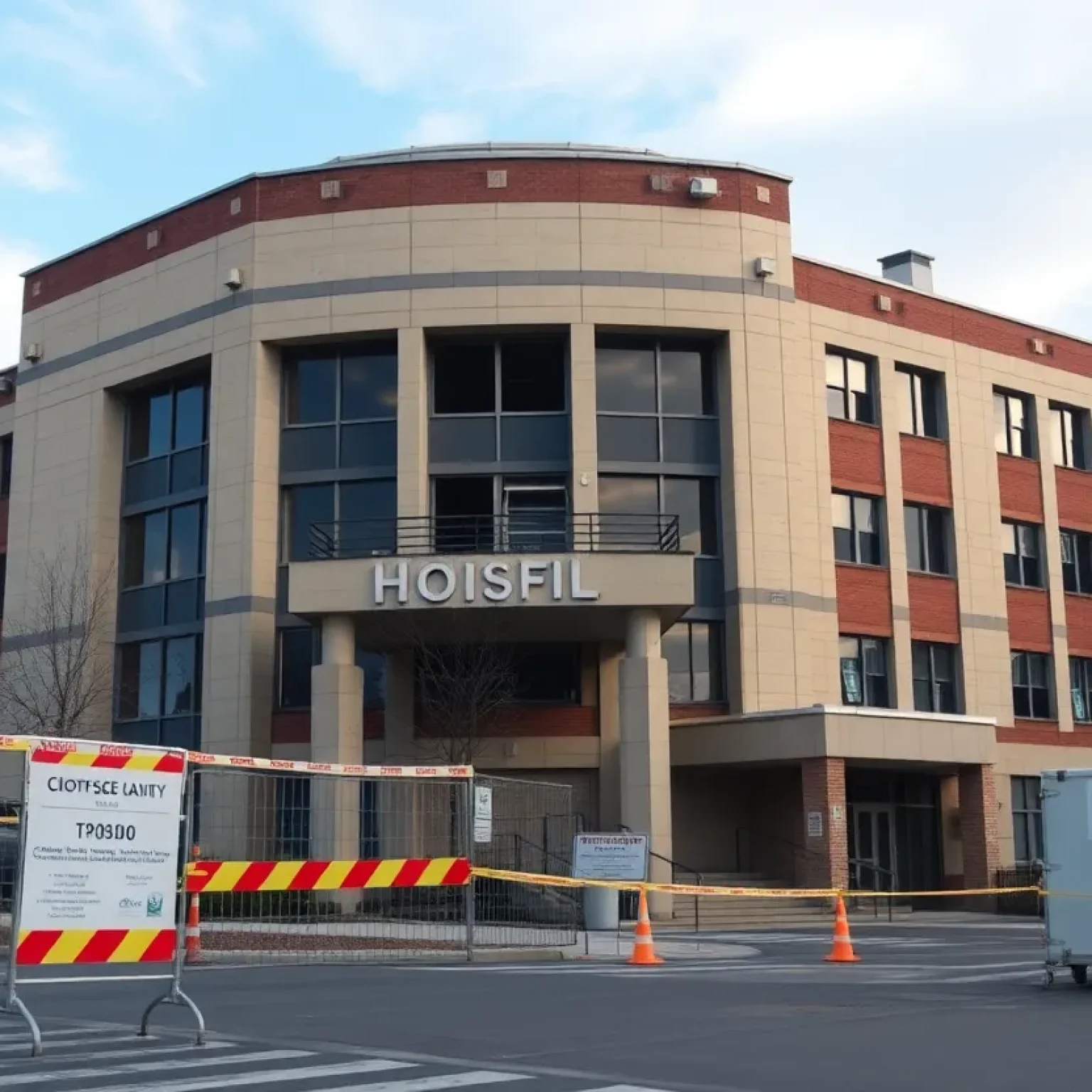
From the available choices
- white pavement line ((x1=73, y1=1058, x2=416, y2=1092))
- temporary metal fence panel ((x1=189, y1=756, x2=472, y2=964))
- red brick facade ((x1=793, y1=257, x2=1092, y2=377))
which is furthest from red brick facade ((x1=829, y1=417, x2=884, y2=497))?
white pavement line ((x1=73, y1=1058, x2=416, y2=1092))

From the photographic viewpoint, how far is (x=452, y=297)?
35.9 metres

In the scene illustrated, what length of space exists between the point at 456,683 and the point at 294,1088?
Answer: 950 inches

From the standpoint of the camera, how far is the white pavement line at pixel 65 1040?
1063cm

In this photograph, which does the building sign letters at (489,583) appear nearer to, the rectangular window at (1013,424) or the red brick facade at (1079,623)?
the rectangular window at (1013,424)

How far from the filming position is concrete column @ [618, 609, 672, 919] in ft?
103

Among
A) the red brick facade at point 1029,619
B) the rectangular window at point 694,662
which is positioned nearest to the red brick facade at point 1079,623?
the red brick facade at point 1029,619

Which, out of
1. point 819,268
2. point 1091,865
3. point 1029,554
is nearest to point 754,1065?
point 1091,865

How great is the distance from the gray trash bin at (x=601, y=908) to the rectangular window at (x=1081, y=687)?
2266cm

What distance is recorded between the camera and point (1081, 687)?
44125mm

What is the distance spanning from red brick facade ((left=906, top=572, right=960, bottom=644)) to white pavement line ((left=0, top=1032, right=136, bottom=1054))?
101 feet

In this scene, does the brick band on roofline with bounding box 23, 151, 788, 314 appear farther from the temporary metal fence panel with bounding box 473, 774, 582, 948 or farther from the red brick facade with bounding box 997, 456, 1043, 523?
the temporary metal fence panel with bounding box 473, 774, 582, 948

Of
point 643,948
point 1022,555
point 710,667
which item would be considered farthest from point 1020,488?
point 643,948

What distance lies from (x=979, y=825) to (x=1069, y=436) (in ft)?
49.4

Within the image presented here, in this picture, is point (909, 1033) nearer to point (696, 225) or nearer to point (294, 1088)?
point (294, 1088)
